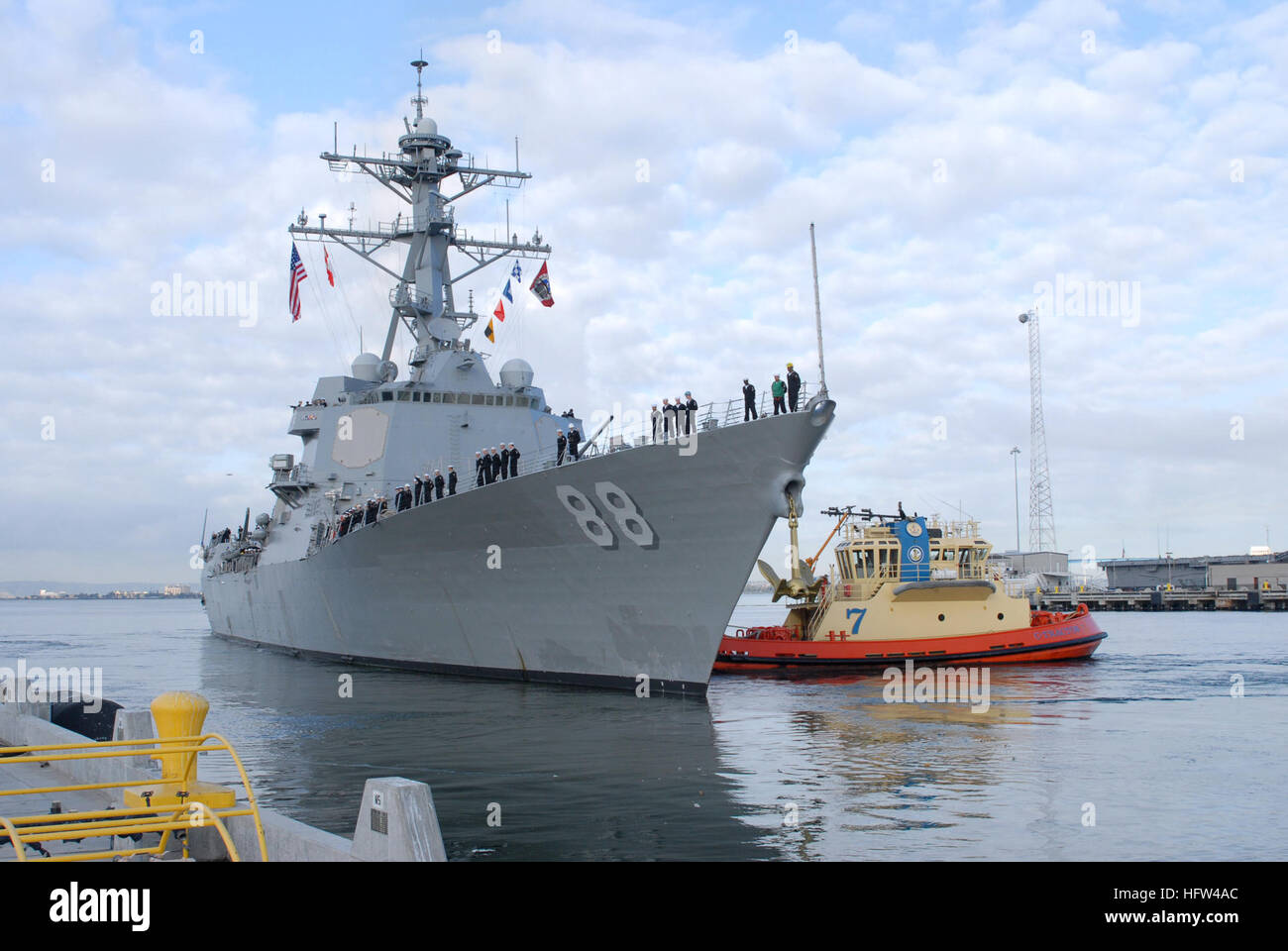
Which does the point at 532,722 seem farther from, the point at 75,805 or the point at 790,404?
the point at 75,805

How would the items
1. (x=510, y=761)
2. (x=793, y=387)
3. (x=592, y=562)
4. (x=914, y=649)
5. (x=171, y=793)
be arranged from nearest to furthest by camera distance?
(x=171, y=793)
(x=510, y=761)
(x=793, y=387)
(x=592, y=562)
(x=914, y=649)

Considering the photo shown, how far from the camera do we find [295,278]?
1062 inches

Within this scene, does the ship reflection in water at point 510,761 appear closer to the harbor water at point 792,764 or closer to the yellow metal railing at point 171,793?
the harbor water at point 792,764

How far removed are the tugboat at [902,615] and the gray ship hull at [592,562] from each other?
7.70 m

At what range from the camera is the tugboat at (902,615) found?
84.0ft

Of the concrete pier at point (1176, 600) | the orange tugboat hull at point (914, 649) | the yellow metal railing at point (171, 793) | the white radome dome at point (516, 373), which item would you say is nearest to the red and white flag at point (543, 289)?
the white radome dome at point (516, 373)

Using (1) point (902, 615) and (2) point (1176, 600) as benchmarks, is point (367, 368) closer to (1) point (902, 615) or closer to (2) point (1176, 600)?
(1) point (902, 615)

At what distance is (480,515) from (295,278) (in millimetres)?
11786

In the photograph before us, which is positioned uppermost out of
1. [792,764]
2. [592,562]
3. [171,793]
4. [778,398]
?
[778,398]

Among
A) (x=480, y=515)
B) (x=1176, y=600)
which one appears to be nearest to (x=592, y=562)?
(x=480, y=515)

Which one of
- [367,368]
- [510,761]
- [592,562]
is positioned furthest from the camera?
[367,368]

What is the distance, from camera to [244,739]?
1519cm

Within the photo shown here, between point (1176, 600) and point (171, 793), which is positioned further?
point (1176, 600)

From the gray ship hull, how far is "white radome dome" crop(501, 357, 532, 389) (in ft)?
22.5
